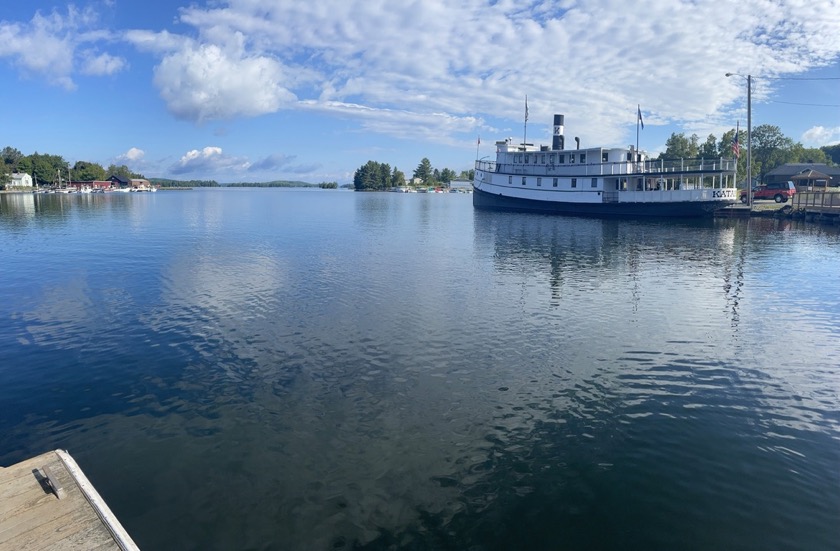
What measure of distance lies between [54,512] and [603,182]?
78.7 m

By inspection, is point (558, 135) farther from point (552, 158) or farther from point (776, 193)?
point (776, 193)

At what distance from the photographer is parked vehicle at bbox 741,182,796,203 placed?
8349cm


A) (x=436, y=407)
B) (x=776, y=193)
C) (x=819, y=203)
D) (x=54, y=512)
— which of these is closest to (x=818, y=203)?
(x=819, y=203)

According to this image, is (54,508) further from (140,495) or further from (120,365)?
(120,365)

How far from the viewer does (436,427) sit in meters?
11.9

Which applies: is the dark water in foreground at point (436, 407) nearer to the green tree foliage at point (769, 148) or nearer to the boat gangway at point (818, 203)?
the boat gangway at point (818, 203)

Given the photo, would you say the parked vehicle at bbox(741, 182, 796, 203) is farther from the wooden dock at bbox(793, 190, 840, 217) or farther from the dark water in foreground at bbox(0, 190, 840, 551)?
the dark water in foreground at bbox(0, 190, 840, 551)

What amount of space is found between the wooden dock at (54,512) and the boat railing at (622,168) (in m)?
72.7

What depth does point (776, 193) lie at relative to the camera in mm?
86062

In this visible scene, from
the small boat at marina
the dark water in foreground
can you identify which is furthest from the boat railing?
the dark water in foreground

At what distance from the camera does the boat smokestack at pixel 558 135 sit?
8638cm

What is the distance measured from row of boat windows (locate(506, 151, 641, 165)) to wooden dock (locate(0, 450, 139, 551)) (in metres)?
78.6

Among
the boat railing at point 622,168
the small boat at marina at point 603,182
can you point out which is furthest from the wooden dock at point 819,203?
the boat railing at point 622,168

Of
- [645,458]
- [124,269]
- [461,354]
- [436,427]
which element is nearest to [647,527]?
[645,458]
